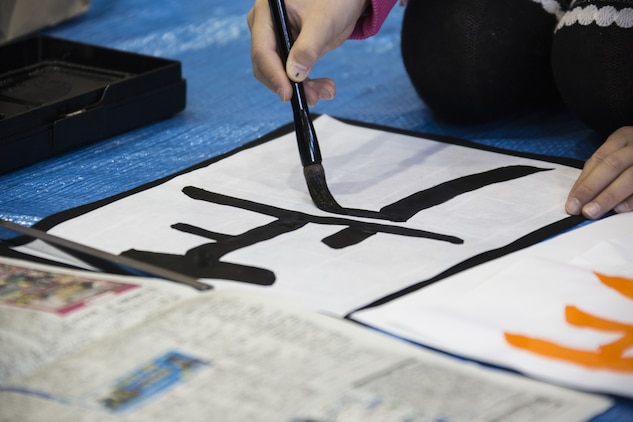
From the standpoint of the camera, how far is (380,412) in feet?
1.93

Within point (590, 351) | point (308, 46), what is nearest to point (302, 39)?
point (308, 46)

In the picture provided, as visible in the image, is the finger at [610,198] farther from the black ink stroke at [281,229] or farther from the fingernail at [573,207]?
the black ink stroke at [281,229]

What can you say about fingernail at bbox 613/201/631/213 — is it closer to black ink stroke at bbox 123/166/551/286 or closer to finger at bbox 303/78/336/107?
black ink stroke at bbox 123/166/551/286

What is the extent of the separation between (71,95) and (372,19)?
370 millimetres

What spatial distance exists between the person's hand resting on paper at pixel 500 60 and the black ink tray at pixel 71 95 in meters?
0.23

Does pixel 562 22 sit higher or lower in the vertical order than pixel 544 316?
higher

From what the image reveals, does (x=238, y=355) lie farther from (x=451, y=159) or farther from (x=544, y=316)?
(x=451, y=159)

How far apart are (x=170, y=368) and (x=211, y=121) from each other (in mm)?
630

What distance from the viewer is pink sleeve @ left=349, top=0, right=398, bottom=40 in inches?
40.4

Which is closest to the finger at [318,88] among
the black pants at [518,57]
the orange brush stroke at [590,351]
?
the black pants at [518,57]

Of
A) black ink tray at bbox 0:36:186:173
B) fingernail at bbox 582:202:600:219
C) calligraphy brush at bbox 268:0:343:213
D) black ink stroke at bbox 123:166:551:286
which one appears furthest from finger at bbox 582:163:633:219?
black ink tray at bbox 0:36:186:173

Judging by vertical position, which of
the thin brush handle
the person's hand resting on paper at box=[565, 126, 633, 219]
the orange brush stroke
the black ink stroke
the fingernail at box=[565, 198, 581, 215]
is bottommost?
the orange brush stroke

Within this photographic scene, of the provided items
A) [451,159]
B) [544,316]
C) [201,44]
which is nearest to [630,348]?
[544,316]

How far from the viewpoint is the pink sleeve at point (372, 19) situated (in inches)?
40.4
